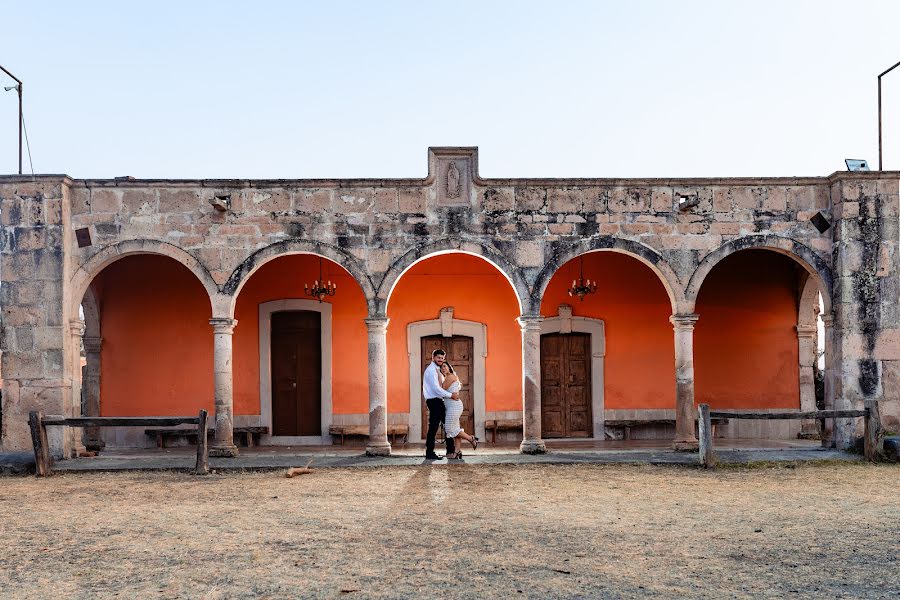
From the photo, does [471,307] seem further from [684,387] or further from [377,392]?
[684,387]

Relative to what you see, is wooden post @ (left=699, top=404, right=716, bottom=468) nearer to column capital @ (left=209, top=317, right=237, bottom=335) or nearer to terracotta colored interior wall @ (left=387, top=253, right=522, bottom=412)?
terracotta colored interior wall @ (left=387, top=253, right=522, bottom=412)

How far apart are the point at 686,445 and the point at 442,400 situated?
3274mm

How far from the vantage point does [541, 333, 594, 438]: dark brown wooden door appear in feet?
43.1

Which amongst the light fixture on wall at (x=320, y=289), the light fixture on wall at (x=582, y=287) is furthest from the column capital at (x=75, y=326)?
the light fixture on wall at (x=582, y=287)

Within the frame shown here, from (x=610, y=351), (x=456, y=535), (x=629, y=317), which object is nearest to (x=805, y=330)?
(x=629, y=317)

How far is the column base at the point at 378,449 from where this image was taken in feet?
35.0

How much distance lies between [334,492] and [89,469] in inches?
140

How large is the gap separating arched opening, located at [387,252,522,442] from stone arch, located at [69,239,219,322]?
3.17 metres

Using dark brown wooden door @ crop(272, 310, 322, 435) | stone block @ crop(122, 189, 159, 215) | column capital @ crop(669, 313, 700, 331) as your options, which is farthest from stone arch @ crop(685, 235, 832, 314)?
stone block @ crop(122, 189, 159, 215)

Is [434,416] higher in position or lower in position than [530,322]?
lower

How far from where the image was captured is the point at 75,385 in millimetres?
10820

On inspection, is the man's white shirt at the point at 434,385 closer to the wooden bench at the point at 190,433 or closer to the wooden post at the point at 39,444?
the wooden bench at the point at 190,433

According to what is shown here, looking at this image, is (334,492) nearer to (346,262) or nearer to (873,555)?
(346,262)

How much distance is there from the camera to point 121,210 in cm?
1081
